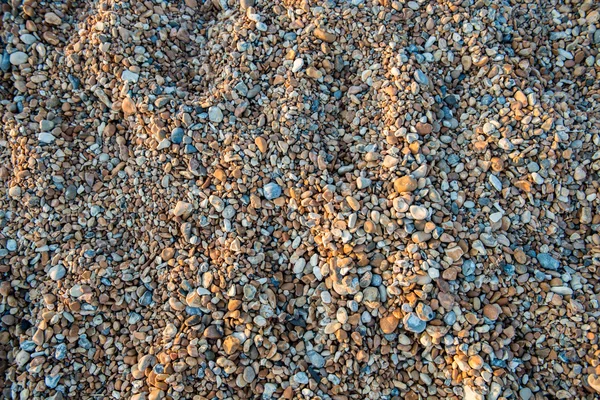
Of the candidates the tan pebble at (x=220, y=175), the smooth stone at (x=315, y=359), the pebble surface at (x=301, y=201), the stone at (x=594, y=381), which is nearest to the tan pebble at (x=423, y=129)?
the pebble surface at (x=301, y=201)

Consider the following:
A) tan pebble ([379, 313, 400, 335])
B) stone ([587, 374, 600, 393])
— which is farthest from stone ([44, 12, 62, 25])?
stone ([587, 374, 600, 393])

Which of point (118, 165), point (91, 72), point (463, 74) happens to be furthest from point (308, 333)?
point (91, 72)

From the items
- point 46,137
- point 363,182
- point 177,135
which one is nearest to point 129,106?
point 177,135

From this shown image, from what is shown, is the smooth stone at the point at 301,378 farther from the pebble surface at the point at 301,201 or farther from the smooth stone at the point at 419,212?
the smooth stone at the point at 419,212

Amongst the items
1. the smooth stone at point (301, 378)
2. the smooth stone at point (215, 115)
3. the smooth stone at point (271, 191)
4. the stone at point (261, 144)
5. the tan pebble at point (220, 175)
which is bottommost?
the smooth stone at point (301, 378)

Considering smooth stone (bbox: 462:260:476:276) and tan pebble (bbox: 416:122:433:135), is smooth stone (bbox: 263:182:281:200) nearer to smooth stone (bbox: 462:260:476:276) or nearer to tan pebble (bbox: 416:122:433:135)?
tan pebble (bbox: 416:122:433:135)

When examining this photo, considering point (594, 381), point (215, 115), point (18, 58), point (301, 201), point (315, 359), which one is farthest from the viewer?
point (18, 58)

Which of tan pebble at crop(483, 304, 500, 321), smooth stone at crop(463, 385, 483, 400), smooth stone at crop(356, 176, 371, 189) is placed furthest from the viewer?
smooth stone at crop(356, 176, 371, 189)

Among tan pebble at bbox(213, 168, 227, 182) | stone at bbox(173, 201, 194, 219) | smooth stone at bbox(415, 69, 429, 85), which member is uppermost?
smooth stone at bbox(415, 69, 429, 85)

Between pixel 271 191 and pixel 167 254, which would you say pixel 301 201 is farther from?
pixel 167 254

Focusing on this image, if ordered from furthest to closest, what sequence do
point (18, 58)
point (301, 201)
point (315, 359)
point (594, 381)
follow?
point (18, 58)
point (301, 201)
point (315, 359)
point (594, 381)
